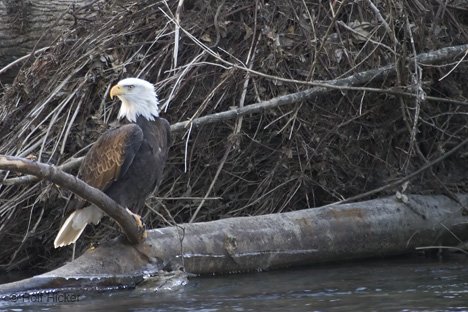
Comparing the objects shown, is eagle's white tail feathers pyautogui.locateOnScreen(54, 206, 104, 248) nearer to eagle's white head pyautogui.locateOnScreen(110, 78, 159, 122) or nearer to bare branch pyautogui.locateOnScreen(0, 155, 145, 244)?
bare branch pyautogui.locateOnScreen(0, 155, 145, 244)

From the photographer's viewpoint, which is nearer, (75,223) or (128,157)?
(128,157)

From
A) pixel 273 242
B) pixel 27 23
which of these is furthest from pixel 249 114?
pixel 27 23

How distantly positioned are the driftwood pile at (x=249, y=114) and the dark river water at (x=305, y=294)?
0.81 metres

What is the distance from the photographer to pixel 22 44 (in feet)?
28.0

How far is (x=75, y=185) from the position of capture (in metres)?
5.02

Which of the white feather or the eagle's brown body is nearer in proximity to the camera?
the eagle's brown body

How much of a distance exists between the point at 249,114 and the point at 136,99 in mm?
1103

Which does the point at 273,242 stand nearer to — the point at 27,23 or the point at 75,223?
the point at 75,223

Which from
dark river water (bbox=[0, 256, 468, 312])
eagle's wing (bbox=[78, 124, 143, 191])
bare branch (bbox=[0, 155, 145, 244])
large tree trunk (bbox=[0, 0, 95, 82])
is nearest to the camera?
bare branch (bbox=[0, 155, 145, 244])

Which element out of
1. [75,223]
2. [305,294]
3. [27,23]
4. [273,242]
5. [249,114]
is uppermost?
[27,23]

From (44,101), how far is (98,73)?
1.42ft

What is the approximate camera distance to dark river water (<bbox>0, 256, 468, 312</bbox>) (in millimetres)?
5539

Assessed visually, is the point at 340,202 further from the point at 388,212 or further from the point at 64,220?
the point at 64,220

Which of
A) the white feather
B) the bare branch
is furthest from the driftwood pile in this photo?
the bare branch
